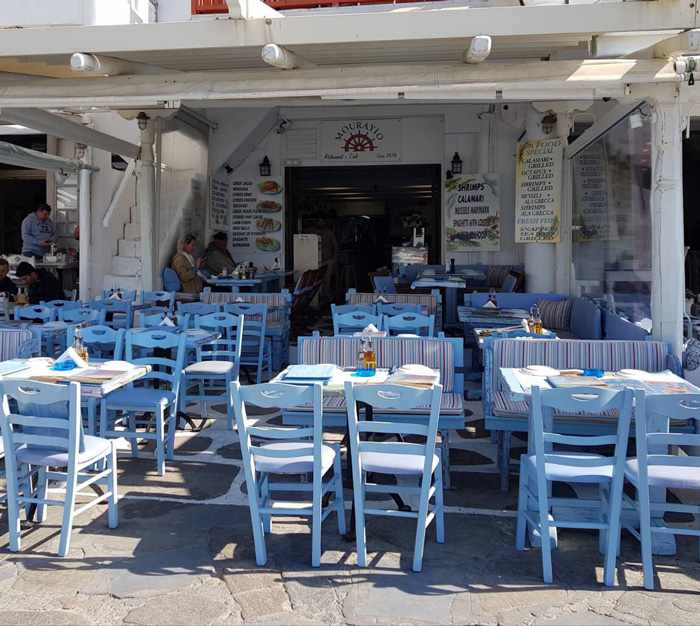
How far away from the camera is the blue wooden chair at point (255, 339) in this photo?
7012 mm

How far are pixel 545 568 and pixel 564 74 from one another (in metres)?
3.35

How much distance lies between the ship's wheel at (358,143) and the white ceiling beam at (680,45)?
329 inches

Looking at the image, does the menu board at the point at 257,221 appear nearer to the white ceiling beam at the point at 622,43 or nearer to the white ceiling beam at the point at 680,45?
the white ceiling beam at the point at 622,43

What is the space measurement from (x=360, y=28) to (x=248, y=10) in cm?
78

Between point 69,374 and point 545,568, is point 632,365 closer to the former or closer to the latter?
point 545,568

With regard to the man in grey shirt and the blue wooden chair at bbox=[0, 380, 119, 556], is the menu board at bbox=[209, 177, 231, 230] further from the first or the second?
the blue wooden chair at bbox=[0, 380, 119, 556]

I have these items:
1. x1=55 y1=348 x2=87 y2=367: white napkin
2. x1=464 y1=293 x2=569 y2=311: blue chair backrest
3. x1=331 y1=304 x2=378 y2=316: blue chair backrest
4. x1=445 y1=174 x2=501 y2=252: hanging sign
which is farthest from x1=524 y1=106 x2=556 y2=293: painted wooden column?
x1=55 y1=348 x2=87 y2=367: white napkin

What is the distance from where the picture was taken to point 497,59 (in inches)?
234

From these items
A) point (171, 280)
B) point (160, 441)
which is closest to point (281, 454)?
point (160, 441)

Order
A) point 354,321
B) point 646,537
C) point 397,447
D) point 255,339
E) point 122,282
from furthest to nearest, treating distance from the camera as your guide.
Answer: point 122,282 → point 255,339 → point 354,321 → point 397,447 → point 646,537

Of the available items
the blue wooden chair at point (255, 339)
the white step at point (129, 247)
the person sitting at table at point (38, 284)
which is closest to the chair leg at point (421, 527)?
the blue wooden chair at point (255, 339)

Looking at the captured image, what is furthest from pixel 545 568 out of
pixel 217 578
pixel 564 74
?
pixel 564 74

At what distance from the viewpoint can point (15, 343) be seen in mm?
5355

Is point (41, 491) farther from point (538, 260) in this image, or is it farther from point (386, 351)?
point (538, 260)
